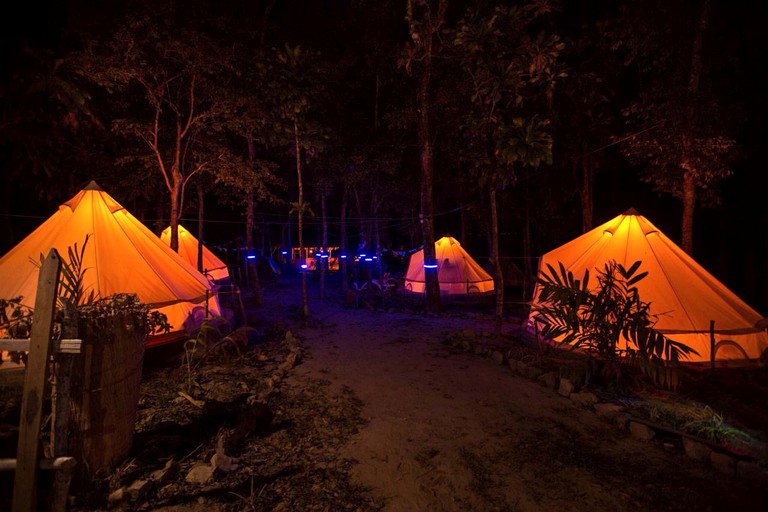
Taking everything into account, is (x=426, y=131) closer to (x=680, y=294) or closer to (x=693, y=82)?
(x=693, y=82)

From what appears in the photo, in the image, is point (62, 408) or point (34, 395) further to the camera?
point (62, 408)

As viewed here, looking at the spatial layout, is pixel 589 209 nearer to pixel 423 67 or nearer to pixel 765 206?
pixel 765 206

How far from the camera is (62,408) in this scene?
124 inches

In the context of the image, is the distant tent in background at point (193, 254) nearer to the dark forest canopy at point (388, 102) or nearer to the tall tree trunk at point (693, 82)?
the dark forest canopy at point (388, 102)

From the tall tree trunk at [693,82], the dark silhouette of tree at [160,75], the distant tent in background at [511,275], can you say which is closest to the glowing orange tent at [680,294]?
the tall tree trunk at [693,82]

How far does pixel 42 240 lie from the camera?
7.92 metres

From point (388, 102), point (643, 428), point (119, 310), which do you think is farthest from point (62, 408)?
point (388, 102)

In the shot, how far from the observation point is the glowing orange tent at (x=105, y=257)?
7552 millimetres

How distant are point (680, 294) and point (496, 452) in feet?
19.2

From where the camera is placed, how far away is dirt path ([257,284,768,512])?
3.69m

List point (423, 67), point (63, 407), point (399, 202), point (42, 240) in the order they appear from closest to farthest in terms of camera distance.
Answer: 1. point (63, 407)
2. point (42, 240)
3. point (423, 67)
4. point (399, 202)

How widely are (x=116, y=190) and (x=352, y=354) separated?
12.7 m

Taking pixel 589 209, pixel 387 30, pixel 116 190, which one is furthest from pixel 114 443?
pixel 387 30

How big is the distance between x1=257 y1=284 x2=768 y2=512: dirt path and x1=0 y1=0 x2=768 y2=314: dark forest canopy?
5.35 meters
